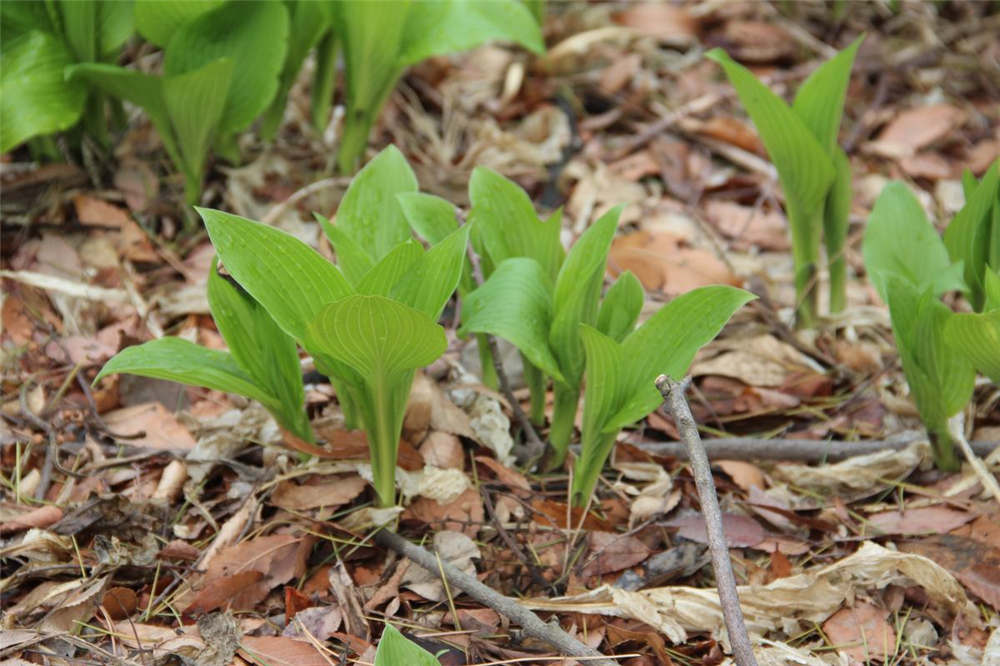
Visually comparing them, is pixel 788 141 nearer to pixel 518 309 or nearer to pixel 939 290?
pixel 939 290

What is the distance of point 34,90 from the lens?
2.17 m

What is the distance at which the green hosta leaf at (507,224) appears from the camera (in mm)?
1810

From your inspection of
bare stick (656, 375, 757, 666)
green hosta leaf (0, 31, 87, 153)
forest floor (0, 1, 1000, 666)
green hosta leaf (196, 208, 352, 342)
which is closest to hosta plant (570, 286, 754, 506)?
bare stick (656, 375, 757, 666)

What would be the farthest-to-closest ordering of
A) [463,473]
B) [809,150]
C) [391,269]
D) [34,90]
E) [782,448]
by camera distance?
[34,90]
[809,150]
[782,448]
[463,473]
[391,269]

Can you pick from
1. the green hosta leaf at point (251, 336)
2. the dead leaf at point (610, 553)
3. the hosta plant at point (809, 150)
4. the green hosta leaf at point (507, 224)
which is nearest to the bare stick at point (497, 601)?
the dead leaf at point (610, 553)

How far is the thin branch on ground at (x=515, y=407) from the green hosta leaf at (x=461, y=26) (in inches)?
27.8

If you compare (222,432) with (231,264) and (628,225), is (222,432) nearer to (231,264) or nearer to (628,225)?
(231,264)

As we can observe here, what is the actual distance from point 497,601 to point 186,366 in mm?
635

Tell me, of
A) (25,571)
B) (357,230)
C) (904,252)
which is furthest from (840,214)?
(25,571)

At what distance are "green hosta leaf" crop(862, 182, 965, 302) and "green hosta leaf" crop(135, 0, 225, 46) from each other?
1.52 meters

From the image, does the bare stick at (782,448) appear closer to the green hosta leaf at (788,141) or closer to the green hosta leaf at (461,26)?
the green hosta leaf at (788,141)

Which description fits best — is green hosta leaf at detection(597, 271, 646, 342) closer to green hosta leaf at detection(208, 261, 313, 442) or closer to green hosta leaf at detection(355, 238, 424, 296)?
green hosta leaf at detection(355, 238, 424, 296)

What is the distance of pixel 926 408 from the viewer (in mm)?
1800

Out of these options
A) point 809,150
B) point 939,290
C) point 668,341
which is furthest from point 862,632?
point 809,150
